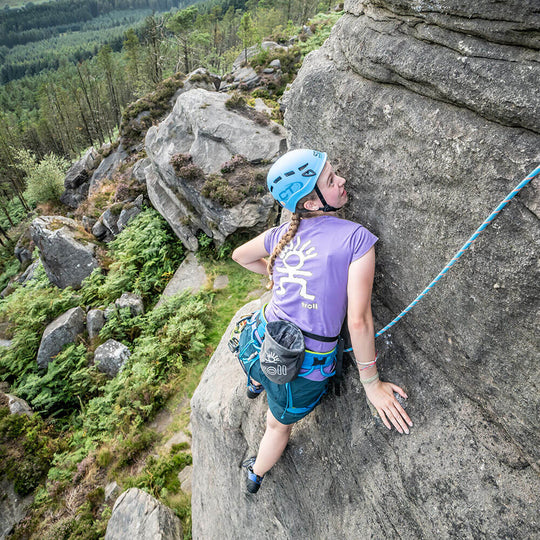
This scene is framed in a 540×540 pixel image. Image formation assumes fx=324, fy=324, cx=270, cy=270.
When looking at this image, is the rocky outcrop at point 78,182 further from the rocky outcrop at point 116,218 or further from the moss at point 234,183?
the moss at point 234,183

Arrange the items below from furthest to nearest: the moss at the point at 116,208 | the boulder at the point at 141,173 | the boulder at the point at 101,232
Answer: the boulder at the point at 101,232, the boulder at the point at 141,173, the moss at the point at 116,208

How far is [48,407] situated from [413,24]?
16065mm

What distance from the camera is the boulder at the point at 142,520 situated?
662 cm

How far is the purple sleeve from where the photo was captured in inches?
130

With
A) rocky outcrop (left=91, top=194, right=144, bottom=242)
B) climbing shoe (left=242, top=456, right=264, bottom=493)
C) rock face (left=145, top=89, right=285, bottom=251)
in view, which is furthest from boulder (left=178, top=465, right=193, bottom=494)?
rocky outcrop (left=91, top=194, right=144, bottom=242)

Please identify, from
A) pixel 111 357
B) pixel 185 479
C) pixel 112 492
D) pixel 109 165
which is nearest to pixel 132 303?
pixel 111 357

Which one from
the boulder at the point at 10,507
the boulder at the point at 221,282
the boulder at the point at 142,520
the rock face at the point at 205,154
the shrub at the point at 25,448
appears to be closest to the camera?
the boulder at the point at 142,520

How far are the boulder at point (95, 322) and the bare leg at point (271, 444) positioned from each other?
39.0 ft

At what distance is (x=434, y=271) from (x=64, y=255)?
62.6ft

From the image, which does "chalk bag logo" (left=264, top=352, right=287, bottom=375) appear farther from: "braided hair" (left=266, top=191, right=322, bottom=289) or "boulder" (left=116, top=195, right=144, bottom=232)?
"boulder" (left=116, top=195, right=144, bottom=232)

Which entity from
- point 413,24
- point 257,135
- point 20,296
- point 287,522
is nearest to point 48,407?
point 20,296

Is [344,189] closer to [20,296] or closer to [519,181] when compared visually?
[519,181]

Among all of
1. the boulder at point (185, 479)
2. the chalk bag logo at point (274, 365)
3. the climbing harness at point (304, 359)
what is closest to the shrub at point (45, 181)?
the boulder at point (185, 479)

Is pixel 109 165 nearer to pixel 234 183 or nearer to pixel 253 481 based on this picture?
pixel 234 183
